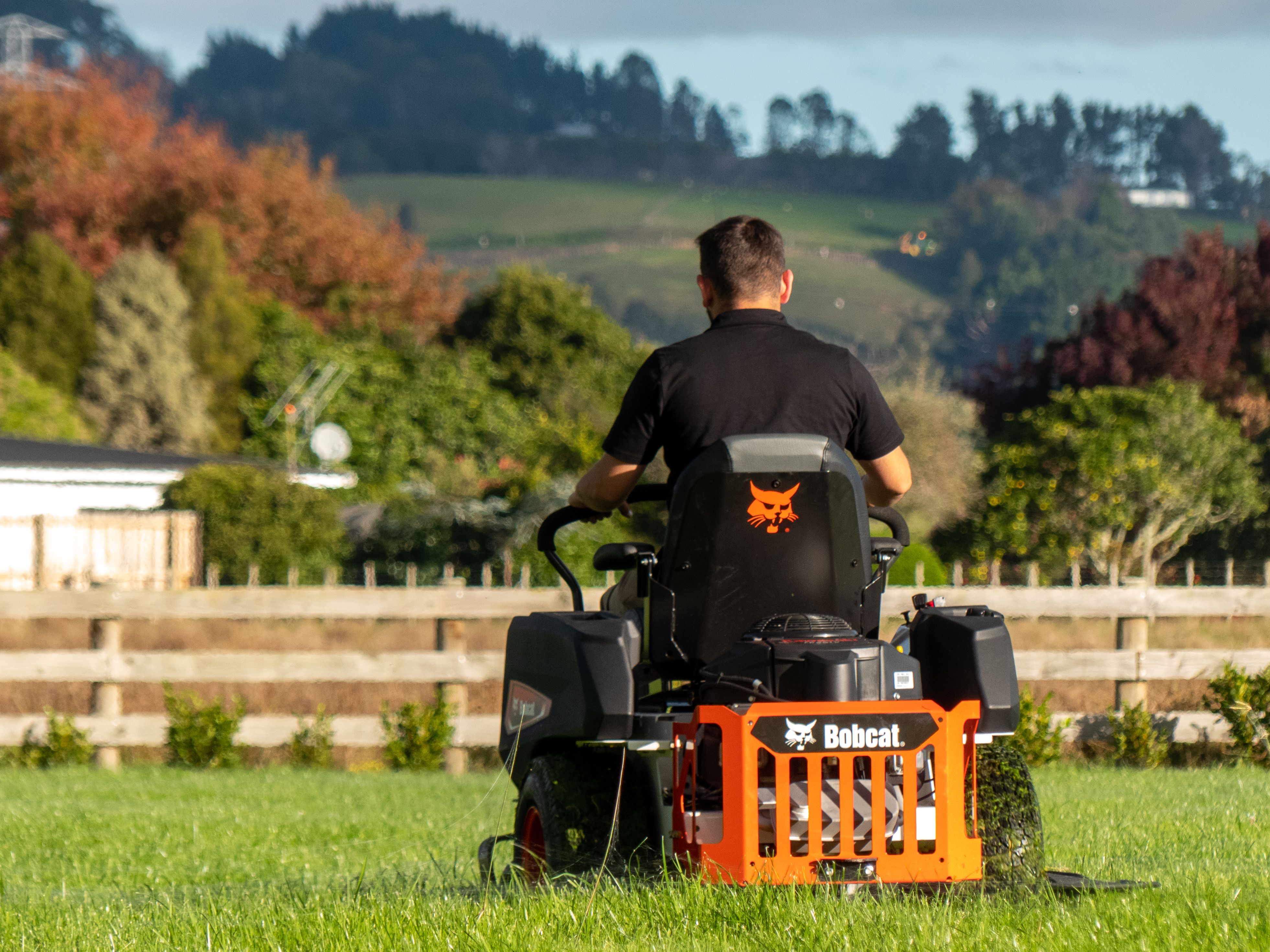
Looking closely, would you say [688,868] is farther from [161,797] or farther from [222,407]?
[222,407]

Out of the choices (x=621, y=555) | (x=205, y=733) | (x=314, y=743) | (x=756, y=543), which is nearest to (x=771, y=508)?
(x=756, y=543)

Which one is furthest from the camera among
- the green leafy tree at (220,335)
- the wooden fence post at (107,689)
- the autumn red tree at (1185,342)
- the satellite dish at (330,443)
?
the green leafy tree at (220,335)

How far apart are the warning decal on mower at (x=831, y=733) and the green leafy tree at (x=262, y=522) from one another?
690 inches

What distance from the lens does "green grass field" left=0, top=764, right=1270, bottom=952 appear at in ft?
10.7

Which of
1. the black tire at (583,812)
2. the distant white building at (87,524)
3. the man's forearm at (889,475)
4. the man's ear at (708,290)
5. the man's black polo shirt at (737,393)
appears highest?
the man's ear at (708,290)

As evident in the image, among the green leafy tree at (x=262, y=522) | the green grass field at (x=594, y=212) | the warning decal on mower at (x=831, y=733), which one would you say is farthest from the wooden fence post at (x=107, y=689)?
the green grass field at (x=594, y=212)

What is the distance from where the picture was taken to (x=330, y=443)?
3025 centimetres

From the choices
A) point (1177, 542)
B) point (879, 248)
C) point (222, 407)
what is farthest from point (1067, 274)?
point (1177, 542)

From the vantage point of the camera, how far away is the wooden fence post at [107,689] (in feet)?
32.1

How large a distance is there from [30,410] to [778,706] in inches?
1188

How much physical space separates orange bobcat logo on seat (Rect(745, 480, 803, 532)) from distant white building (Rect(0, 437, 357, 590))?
55.7 feet

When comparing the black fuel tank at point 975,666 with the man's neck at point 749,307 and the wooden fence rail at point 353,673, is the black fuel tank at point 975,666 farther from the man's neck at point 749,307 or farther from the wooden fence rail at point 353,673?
the wooden fence rail at point 353,673

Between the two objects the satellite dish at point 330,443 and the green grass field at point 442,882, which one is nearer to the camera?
the green grass field at point 442,882

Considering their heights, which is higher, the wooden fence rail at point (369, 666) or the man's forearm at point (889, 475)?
the man's forearm at point (889, 475)
